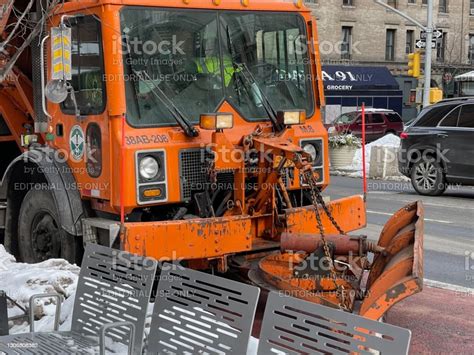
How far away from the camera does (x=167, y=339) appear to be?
4.47 meters

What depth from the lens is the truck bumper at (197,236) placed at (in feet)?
19.9

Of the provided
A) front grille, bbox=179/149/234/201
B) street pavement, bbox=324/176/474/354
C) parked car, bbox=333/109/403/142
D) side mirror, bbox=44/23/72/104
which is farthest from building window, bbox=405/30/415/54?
side mirror, bbox=44/23/72/104

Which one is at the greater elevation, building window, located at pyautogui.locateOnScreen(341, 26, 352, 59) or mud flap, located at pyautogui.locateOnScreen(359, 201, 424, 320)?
building window, located at pyautogui.locateOnScreen(341, 26, 352, 59)

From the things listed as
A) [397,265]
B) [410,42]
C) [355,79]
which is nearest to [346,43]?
[410,42]

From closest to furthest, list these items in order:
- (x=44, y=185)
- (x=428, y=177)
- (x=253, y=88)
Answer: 1. (x=253, y=88)
2. (x=44, y=185)
3. (x=428, y=177)

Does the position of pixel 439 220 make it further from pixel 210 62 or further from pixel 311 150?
pixel 210 62

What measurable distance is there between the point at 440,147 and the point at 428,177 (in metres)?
0.94

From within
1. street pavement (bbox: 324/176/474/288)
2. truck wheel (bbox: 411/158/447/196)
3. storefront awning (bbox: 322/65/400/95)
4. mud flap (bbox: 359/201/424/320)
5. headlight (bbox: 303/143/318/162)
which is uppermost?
storefront awning (bbox: 322/65/400/95)

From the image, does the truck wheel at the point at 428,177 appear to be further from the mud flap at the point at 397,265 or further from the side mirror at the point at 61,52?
the side mirror at the point at 61,52

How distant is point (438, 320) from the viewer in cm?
650

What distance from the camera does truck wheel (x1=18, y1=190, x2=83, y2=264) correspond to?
691 centimetres

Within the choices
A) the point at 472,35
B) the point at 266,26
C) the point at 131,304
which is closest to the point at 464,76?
the point at 472,35

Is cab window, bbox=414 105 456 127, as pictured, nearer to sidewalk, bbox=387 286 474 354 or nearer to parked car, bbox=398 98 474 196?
parked car, bbox=398 98 474 196

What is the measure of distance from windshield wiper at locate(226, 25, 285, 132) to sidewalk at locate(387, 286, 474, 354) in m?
2.13
